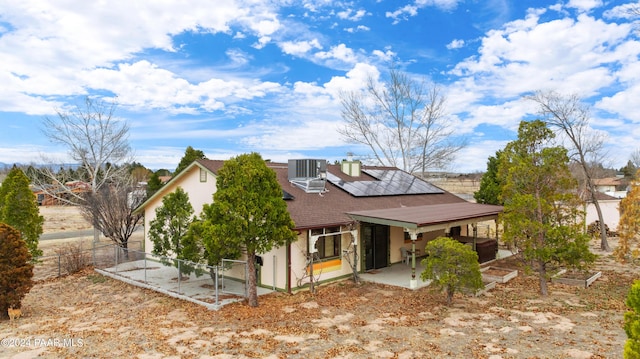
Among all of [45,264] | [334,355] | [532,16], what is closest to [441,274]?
[334,355]

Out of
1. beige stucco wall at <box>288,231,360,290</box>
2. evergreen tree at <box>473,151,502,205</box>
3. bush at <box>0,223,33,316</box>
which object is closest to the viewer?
bush at <box>0,223,33,316</box>

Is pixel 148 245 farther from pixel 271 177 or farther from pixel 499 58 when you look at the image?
pixel 499 58

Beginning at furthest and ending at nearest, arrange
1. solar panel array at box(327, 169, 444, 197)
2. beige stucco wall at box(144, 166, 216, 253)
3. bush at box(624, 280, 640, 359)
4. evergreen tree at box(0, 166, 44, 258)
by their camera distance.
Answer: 1. solar panel array at box(327, 169, 444, 197)
2. beige stucco wall at box(144, 166, 216, 253)
3. evergreen tree at box(0, 166, 44, 258)
4. bush at box(624, 280, 640, 359)

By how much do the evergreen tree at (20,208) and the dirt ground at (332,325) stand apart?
312cm

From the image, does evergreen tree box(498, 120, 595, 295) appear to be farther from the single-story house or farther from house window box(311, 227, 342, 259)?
house window box(311, 227, 342, 259)

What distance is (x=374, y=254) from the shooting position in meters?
16.2

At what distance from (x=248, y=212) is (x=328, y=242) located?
4.47 m

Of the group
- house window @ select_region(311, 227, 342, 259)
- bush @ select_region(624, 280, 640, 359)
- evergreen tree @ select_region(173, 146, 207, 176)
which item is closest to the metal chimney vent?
house window @ select_region(311, 227, 342, 259)

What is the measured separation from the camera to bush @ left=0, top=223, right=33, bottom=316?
1059 centimetres

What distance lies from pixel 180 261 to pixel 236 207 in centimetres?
343

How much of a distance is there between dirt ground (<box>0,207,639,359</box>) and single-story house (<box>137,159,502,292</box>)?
98 centimetres

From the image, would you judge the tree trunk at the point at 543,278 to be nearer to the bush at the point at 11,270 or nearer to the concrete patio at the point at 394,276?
the concrete patio at the point at 394,276

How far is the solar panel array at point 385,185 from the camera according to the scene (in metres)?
18.5

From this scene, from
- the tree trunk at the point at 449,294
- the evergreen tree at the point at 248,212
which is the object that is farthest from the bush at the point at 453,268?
the evergreen tree at the point at 248,212
